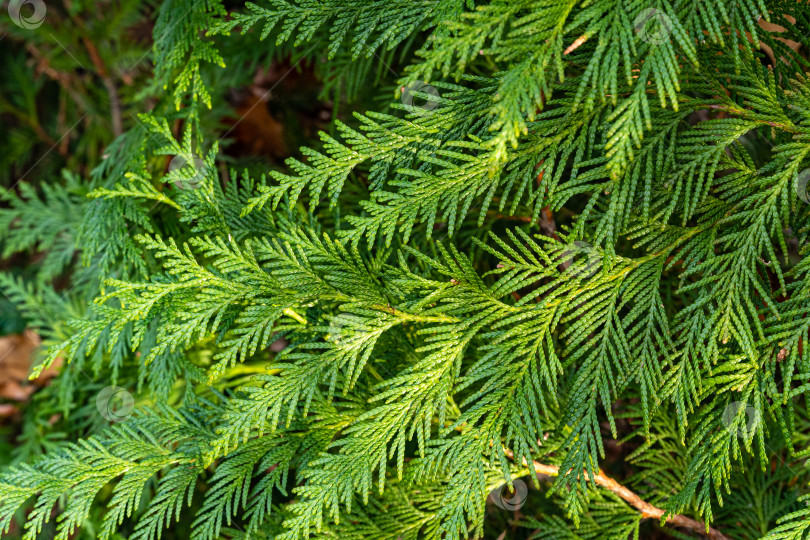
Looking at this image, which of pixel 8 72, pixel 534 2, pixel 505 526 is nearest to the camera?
pixel 534 2

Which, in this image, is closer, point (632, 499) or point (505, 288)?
point (505, 288)

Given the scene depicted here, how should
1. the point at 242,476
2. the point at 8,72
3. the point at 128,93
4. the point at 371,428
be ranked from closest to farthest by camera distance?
the point at 371,428 → the point at 242,476 → the point at 128,93 → the point at 8,72

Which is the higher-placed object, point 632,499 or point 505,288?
point 505,288

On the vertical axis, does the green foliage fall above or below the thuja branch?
above

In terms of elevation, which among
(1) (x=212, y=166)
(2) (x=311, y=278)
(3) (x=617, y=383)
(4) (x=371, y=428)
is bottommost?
(3) (x=617, y=383)

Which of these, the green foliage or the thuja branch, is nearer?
the green foliage

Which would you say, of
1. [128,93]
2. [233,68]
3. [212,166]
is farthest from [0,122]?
[212,166]

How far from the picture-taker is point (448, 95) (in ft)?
3.40

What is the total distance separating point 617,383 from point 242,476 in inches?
26.3

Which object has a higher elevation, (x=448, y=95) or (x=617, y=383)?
(x=448, y=95)

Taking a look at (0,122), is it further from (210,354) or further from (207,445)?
(207,445)

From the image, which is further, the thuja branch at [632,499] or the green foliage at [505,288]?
the thuja branch at [632,499]

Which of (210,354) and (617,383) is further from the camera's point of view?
(210,354)

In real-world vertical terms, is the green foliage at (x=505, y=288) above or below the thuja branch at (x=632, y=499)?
above
